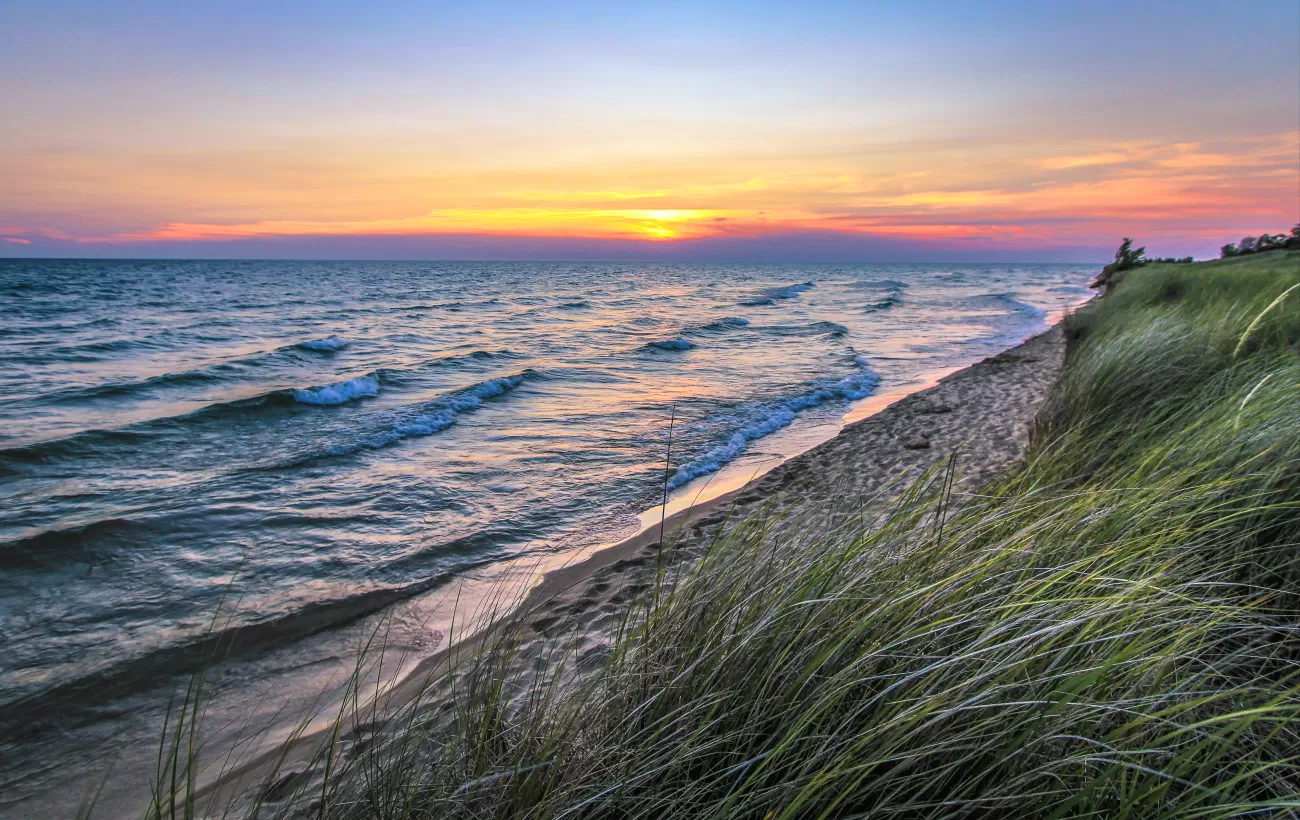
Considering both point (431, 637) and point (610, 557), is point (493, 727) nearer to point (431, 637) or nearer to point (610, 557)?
point (431, 637)

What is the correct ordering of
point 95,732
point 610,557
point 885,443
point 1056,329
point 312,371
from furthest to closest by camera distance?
point 1056,329, point 312,371, point 885,443, point 610,557, point 95,732

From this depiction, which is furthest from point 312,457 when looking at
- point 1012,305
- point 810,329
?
point 1012,305

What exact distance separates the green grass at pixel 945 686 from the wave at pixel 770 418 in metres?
6.37

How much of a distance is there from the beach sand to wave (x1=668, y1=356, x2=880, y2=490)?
1072 mm

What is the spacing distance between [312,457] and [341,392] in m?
5.32

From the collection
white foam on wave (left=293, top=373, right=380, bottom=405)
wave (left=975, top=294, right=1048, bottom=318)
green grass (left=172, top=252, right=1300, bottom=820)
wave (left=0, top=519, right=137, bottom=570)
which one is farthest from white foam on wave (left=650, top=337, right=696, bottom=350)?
wave (left=975, top=294, right=1048, bottom=318)

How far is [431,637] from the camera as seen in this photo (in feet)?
18.0

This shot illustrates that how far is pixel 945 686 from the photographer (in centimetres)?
205

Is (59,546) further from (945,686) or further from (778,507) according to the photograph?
(945,686)

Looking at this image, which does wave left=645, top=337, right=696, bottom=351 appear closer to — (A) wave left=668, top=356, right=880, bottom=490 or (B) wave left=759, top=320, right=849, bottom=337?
(B) wave left=759, top=320, right=849, bottom=337

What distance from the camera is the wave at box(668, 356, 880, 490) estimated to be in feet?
32.2

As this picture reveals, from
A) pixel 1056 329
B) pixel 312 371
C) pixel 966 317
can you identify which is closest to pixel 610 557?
pixel 312 371

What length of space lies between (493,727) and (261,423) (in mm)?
12401

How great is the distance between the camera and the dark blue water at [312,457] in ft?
19.4
